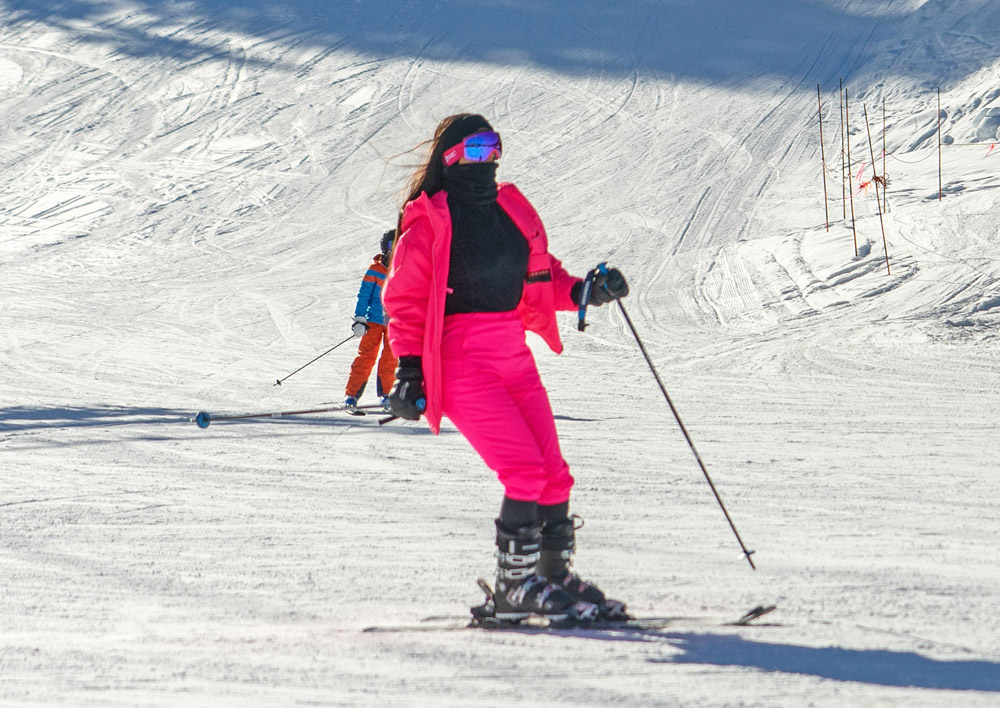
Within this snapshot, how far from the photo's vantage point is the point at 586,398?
778 cm

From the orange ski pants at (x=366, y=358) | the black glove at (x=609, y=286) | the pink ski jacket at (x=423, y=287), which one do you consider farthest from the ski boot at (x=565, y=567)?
the orange ski pants at (x=366, y=358)

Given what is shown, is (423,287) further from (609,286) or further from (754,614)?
(754,614)

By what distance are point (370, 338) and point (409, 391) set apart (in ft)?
14.7

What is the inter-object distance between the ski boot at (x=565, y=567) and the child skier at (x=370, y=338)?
385cm

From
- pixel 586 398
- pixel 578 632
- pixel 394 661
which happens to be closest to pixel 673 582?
pixel 578 632

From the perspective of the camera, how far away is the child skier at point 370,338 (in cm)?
731

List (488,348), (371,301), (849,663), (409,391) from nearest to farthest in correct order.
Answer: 1. (849,663)
2. (409,391)
3. (488,348)
4. (371,301)

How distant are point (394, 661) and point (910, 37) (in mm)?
20036

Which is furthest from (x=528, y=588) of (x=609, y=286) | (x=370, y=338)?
(x=370, y=338)

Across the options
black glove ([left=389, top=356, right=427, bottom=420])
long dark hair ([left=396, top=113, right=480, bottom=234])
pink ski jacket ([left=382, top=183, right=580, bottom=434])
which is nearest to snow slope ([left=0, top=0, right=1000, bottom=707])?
black glove ([left=389, top=356, right=427, bottom=420])

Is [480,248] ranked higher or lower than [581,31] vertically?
lower

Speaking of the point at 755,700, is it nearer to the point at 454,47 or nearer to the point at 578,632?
the point at 578,632

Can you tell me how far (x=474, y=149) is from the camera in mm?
3316

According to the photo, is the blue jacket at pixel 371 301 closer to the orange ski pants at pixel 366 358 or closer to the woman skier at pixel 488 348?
the orange ski pants at pixel 366 358
